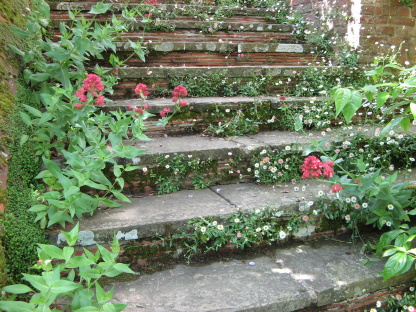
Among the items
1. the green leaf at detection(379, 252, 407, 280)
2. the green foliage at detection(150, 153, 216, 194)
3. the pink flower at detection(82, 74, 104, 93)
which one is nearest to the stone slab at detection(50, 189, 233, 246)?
the green foliage at detection(150, 153, 216, 194)

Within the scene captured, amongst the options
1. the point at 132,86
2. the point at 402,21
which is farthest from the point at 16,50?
the point at 402,21

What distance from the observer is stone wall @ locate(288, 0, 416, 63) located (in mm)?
4148

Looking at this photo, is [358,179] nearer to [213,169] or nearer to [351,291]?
[351,291]

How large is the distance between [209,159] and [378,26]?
3089mm

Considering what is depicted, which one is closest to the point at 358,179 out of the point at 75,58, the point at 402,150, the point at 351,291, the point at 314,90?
the point at 351,291

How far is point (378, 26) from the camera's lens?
165 inches

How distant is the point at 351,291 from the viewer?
6.17ft

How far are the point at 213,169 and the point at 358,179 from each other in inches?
42.0

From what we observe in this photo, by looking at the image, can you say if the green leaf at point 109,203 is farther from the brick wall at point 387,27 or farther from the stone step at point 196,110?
the brick wall at point 387,27

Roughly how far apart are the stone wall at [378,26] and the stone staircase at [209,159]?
59cm

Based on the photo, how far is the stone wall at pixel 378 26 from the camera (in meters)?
4.15

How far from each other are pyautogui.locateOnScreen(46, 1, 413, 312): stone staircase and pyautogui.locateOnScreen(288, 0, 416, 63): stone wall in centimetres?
59

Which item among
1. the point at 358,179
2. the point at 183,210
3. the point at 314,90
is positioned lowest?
the point at 183,210

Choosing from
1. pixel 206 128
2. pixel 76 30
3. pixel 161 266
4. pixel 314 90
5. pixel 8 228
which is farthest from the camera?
pixel 314 90
